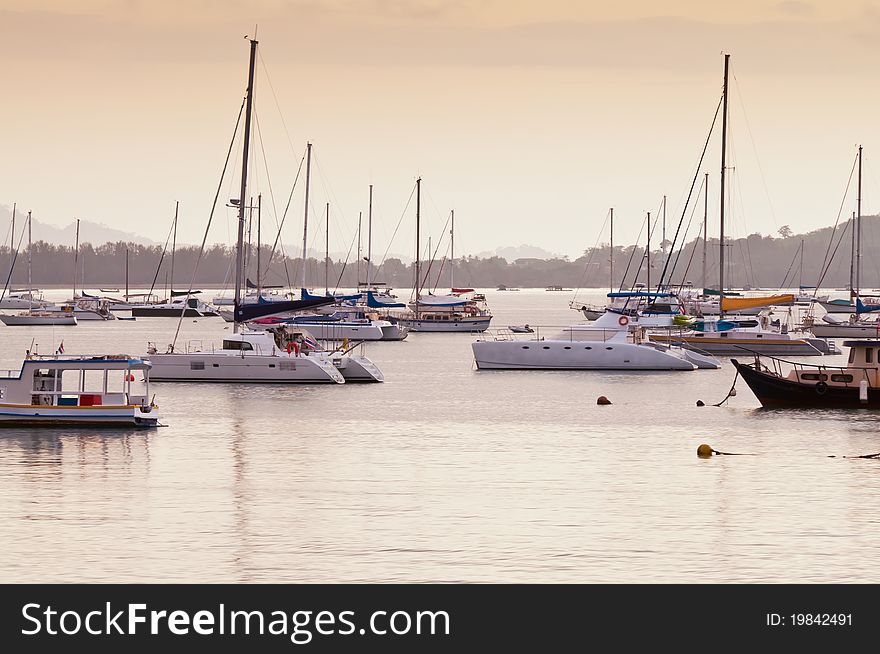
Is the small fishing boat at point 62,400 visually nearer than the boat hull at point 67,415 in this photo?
Yes

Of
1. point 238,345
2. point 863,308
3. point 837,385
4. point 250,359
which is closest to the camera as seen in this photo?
A: point 837,385

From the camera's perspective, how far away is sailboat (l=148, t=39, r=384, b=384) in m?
76.9

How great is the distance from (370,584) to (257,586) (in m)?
2.23

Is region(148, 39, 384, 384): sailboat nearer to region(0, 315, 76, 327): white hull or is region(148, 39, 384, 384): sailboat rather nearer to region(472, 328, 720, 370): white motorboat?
region(472, 328, 720, 370): white motorboat

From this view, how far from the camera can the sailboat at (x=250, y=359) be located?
76.9m

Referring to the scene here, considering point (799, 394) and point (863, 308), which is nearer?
point (799, 394)

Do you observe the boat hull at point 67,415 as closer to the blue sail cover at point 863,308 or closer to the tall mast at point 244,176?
the tall mast at point 244,176

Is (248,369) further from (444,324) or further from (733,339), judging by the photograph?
(444,324)

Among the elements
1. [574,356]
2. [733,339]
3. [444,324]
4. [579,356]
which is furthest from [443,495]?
[444,324]

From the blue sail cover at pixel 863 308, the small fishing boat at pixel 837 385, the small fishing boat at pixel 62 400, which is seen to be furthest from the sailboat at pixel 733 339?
the small fishing boat at pixel 62 400

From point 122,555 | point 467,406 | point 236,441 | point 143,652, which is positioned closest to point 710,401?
point 467,406

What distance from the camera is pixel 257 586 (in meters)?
28.4

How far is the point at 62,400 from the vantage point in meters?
54.6

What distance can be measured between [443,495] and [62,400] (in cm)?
2063
